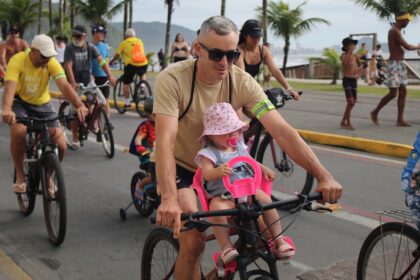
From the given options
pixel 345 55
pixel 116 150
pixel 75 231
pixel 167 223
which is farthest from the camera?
pixel 345 55

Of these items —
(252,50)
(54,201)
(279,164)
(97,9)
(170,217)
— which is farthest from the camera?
(97,9)

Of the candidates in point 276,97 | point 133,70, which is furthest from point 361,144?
point 133,70

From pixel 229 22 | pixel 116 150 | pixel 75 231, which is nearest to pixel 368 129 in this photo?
pixel 116 150

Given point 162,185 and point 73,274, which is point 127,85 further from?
point 162,185

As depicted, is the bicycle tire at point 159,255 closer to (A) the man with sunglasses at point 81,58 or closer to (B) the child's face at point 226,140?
(B) the child's face at point 226,140

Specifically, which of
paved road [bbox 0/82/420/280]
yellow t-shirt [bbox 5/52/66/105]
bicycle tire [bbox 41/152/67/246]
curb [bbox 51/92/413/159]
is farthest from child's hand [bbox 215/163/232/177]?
curb [bbox 51/92/413/159]

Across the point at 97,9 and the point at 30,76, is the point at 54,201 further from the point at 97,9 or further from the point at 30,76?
the point at 97,9

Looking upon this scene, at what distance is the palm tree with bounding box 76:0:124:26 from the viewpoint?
127 feet

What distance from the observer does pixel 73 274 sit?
4.58 metres

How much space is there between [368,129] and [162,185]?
27.8 feet

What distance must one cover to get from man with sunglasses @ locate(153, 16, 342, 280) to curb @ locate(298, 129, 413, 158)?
5707 millimetres

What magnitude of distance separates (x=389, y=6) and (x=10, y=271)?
937 inches

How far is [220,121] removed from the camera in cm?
321

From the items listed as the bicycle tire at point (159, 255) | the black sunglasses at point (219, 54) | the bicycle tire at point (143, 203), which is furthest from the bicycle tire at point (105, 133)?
the black sunglasses at point (219, 54)
